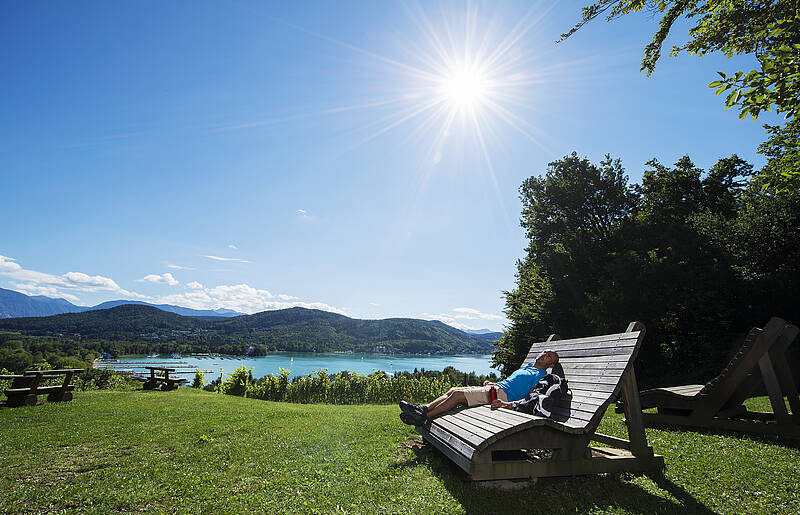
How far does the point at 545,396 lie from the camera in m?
4.41

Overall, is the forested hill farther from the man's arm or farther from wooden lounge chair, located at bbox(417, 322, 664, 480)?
wooden lounge chair, located at bbox(417, 322, 664, 480)

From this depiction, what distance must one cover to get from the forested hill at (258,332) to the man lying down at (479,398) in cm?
7365

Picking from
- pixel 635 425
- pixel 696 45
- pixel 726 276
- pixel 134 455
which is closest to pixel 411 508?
pixel 635 425

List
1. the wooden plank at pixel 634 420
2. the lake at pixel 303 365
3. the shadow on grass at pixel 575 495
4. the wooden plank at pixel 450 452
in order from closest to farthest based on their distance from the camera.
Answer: the shadow on grass at pixel 575 495
the wooden plank at pixel 450 452
the wooden plank at pixel 634 420
the lake at pixel 303 365

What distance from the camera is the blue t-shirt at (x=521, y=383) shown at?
5059mm

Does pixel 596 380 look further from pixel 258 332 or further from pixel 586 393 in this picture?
pixel 258 332

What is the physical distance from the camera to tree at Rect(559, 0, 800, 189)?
4617mm

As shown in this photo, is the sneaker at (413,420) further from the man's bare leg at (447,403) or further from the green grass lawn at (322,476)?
the green grass lawn at (322,476)

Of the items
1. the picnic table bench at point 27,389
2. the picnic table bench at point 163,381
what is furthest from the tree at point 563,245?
the picnic table bench at point 27,389

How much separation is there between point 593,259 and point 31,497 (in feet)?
66.1

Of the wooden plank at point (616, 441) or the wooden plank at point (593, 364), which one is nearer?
the wooden plank at point (593, 364)

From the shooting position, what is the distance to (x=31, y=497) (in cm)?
339

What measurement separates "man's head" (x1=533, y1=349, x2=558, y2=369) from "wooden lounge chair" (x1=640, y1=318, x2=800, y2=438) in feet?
9.17

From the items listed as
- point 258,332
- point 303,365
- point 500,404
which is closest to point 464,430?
point 500,404
